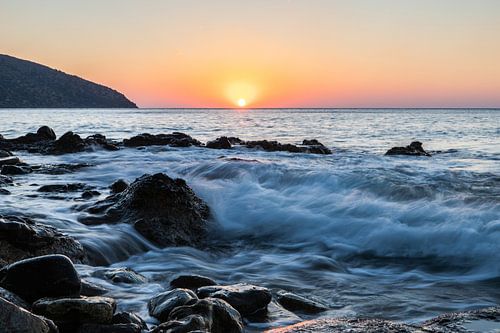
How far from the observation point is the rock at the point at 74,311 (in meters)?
3.56

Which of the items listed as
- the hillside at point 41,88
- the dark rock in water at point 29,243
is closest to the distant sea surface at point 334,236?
the dark rock in water at point 29,243

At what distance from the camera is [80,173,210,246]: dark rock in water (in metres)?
7.39

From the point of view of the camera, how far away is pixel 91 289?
472 cm

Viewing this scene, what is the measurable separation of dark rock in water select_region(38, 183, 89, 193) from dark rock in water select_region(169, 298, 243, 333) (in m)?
7.27

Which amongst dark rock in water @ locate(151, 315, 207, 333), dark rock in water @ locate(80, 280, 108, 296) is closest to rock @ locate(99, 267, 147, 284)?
dark rock in water @ locate(80, 280, 108, 296)

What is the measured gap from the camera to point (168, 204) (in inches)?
Answer: 312

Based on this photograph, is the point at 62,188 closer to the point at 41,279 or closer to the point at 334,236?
the point at 334,236

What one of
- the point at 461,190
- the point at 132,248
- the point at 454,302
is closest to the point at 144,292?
the point at 132,248

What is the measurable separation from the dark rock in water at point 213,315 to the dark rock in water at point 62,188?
7.27 meters

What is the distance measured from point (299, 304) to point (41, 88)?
6191 inches

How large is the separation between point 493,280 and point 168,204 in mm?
4543

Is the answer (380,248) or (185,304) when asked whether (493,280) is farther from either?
(185,304)

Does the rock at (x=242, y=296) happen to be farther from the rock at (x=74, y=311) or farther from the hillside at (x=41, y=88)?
the hillside at (x=41, y=88)

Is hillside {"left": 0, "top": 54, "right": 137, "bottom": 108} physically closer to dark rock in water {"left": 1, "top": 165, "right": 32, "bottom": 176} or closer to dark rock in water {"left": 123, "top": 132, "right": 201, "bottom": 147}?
dark rock in water {"left": 123, "top": 132, "right": 201, "bottom": 147}
